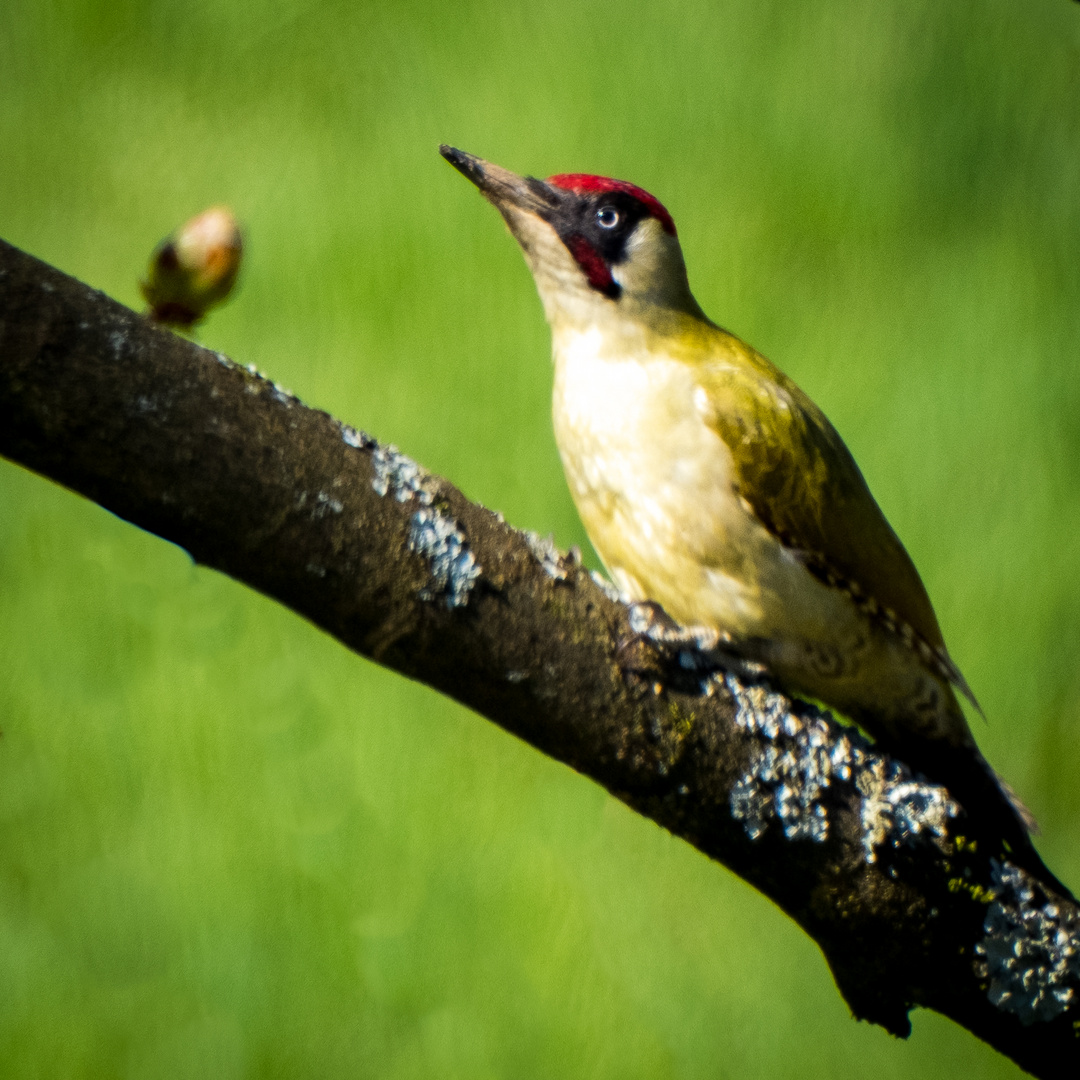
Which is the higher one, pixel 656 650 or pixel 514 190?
pixel 514 190

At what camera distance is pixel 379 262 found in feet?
5.05

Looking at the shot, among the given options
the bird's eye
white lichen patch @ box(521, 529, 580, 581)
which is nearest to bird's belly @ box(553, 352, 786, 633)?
the bird's eye

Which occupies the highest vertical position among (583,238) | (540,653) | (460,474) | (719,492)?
(583,238)

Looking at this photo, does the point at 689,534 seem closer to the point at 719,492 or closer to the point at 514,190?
the point at 719,492

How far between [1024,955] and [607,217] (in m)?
0.78

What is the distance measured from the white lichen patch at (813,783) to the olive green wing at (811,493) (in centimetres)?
22

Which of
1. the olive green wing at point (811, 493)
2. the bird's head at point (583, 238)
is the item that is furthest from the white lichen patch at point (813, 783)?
the bird's head at point (583, 238)

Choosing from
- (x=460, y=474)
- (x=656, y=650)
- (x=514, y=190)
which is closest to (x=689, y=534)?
(x=656, y=650)

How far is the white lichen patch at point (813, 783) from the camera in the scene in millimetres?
812

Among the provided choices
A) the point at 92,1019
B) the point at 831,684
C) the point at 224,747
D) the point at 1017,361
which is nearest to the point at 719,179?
the point at 1017,361

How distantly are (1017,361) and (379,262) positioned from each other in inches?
36.2

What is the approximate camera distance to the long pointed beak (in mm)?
1118

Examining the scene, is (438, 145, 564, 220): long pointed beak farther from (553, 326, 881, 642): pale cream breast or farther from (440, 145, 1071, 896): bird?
(553, 326, 881, 642): pale cream breast

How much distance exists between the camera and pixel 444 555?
2.19 ft
